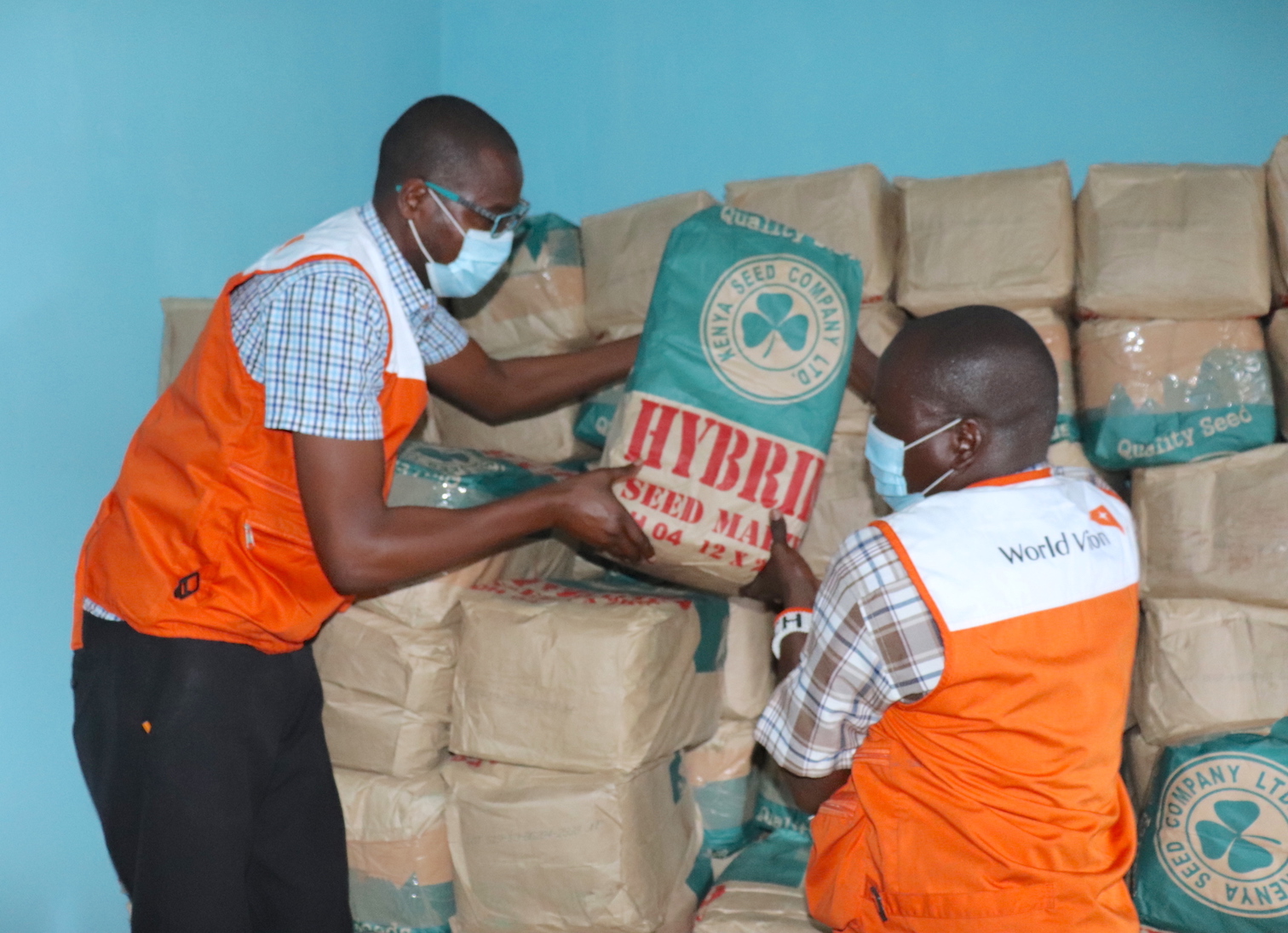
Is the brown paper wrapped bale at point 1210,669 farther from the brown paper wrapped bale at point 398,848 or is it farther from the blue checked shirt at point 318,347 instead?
the blue checked shirt at point 318,347

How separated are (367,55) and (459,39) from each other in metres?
0.39

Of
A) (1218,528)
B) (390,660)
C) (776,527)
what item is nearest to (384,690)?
(390,660)

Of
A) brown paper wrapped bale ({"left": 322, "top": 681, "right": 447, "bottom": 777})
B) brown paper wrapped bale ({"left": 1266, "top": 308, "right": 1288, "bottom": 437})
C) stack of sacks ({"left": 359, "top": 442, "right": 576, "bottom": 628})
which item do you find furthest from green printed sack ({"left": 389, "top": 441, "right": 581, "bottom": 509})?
brown paper wrapped bale ({"left": 1266, "top": 308, "right": 1288, "bottom": 437})

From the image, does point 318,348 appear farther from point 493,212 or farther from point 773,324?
point 773,324

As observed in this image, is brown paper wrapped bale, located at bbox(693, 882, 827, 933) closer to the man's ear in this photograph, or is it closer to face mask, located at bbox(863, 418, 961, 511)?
face mask, located at bbox(863, 418, 961, 511)

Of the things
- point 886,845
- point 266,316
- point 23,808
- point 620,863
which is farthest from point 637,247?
point 23,808

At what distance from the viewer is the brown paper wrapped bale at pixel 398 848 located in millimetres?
1784

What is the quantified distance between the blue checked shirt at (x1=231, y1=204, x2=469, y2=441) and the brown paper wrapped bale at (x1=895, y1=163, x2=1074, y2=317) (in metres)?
1.03

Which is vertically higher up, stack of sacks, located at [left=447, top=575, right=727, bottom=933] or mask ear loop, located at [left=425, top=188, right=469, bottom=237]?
mask ear loop, located at [left=425, top=188, right=469, bottom=237]

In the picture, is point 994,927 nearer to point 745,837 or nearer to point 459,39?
point 745,837

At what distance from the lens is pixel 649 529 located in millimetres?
1629

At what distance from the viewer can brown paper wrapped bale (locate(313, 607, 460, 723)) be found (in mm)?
1771

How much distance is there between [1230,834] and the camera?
1683mm

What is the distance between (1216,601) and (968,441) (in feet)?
2.88
